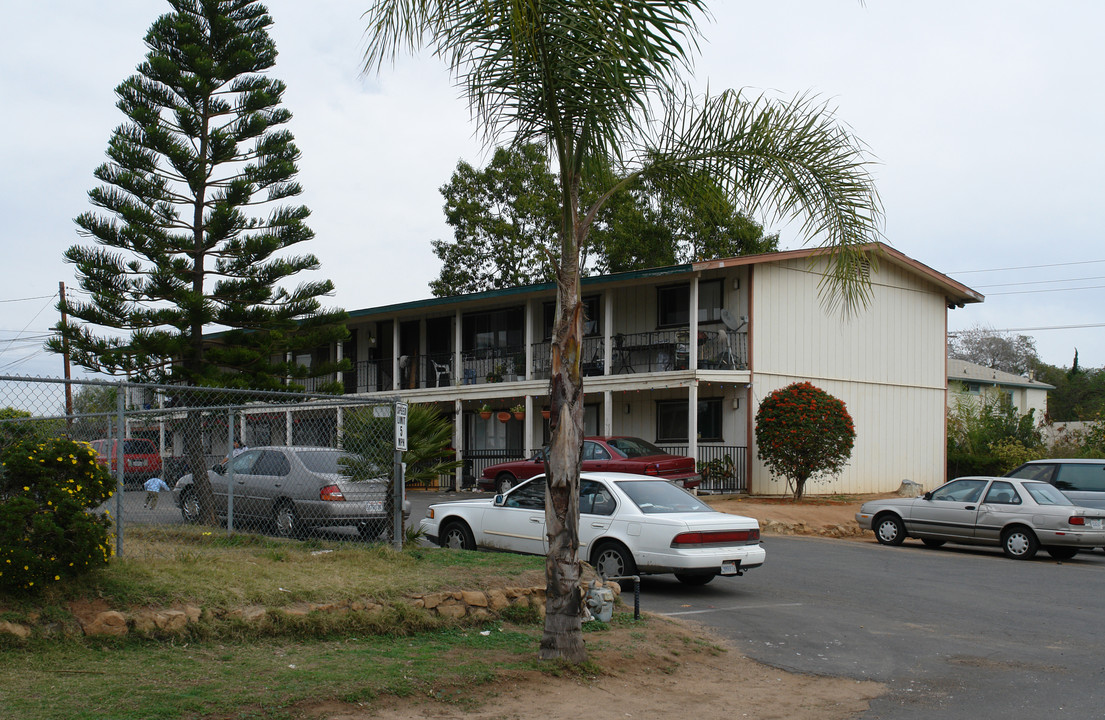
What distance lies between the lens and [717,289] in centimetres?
2681

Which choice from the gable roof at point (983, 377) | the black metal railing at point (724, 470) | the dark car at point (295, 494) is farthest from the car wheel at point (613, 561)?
the gable roof at point (983, 377)

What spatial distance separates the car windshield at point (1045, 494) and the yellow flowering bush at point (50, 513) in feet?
46.6

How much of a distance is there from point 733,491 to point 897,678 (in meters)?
17.3

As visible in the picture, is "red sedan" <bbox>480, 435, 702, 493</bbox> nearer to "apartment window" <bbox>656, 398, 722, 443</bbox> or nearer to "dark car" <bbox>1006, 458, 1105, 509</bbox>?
"apartment window" <bbox>656, 398, 722, 443</bbox>

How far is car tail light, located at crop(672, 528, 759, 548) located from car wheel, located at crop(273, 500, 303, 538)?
519cm

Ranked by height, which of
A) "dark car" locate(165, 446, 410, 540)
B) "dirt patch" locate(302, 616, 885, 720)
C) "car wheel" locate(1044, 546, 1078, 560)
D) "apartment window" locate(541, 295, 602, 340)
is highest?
"apartment window" locate(541, 295, 602, 340)

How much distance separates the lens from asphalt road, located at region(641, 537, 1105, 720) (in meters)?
7.87

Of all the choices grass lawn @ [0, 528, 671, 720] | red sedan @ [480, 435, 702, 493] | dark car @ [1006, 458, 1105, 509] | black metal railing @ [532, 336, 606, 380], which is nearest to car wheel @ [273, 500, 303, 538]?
grass lawn @ [0, 528, 671, 720]

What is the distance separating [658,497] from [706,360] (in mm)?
14234

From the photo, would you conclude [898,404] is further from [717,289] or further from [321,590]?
[321,590]

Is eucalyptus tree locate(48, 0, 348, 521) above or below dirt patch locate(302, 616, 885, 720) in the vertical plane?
above

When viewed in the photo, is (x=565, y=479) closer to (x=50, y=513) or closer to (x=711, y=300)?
(x=50, y=513)

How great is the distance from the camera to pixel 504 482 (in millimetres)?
24062

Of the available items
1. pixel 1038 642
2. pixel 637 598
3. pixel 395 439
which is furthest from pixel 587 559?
pixel 1038 642
